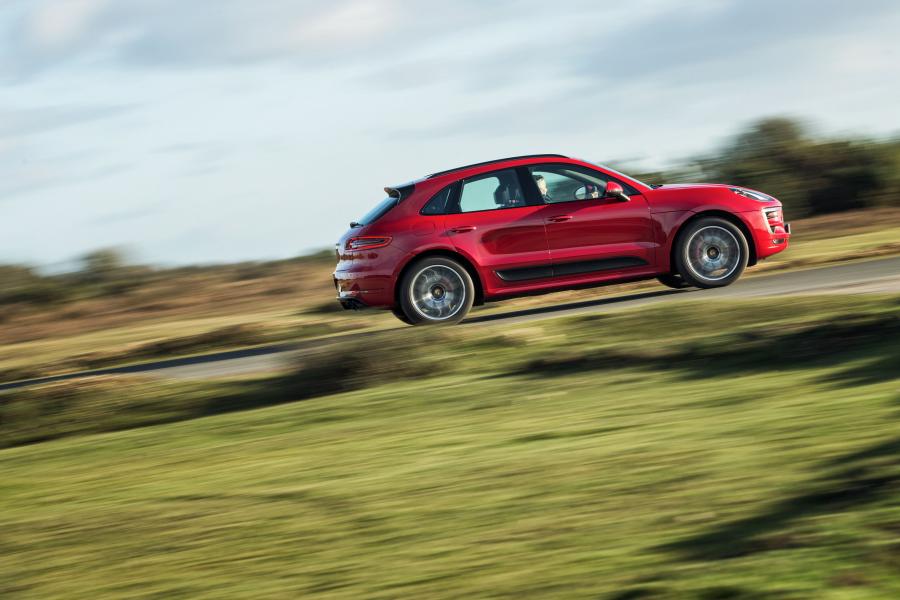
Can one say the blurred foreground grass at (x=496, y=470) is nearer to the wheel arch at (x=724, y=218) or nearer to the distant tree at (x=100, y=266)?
the wheel arch at (x=724, y=218)

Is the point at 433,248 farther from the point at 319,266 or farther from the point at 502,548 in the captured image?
the point at 319,266

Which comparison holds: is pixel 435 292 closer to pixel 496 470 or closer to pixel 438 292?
pixel 438 292

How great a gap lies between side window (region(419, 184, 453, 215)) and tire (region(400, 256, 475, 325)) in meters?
0.50

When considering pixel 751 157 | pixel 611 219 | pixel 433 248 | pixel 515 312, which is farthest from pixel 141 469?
pixel 751 157

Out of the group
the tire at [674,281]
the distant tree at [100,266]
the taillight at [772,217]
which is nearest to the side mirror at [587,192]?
the tire at [674,281]

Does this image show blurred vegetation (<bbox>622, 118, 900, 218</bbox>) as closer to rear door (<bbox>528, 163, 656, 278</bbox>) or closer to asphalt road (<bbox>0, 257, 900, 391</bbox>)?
asphalt road (<bbox>0, 257, 900, 391</bbox>)

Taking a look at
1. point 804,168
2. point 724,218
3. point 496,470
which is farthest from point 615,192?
point 804,168

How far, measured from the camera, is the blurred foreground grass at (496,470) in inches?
174

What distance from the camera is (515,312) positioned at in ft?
49.3

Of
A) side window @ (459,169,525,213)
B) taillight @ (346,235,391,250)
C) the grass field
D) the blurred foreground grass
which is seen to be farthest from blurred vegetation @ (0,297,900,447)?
the grass field

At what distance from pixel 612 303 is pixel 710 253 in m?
1.39

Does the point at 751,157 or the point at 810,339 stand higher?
the point at 751,157

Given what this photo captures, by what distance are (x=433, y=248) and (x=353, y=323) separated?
3082mm

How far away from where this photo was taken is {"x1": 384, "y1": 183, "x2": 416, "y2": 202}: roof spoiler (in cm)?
1314
